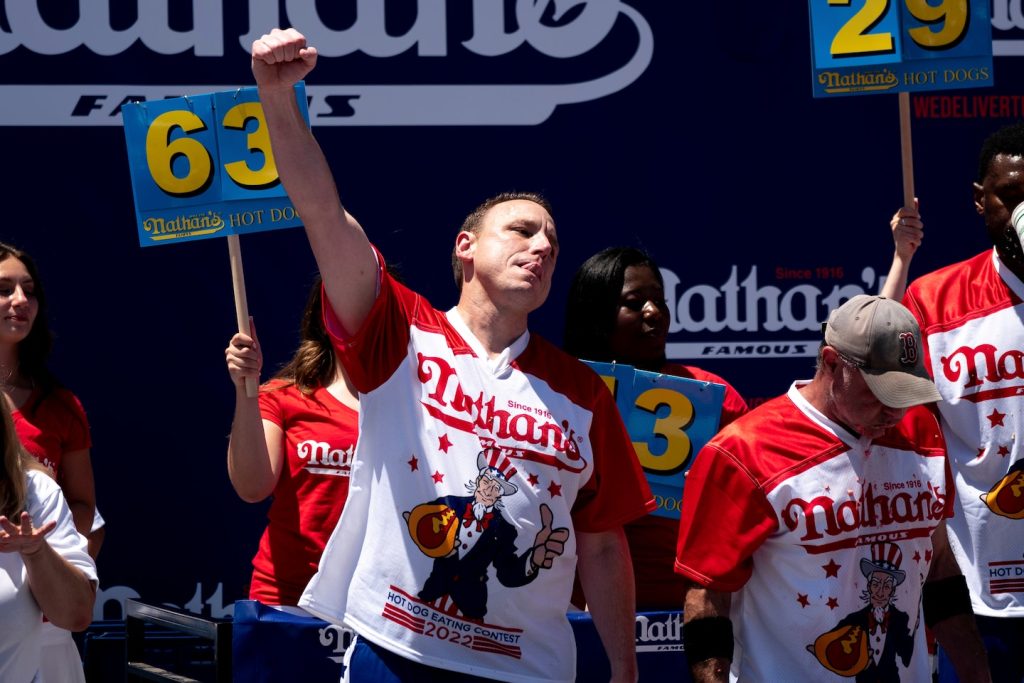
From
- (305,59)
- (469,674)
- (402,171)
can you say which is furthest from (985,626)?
(402,171)

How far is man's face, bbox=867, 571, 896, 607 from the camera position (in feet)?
7.91

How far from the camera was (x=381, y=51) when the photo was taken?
15.2 ft

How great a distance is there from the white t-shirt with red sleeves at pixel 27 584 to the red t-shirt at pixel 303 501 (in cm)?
67

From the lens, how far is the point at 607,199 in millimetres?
4746

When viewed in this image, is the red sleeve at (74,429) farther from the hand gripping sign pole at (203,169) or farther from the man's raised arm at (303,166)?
the man's raised arm at (303,166)

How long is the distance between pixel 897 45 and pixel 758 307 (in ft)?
4.69

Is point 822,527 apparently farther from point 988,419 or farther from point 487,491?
point 988,419

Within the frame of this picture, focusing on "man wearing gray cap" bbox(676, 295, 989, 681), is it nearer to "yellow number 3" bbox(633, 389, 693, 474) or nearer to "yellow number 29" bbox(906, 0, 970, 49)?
"yellow number 3" bbox(633, 389, 693, 474)

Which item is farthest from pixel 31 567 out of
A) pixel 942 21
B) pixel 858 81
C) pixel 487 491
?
pixel 942 21

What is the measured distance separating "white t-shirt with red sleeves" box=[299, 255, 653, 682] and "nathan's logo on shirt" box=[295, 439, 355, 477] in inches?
33.9

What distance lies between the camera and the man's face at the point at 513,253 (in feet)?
8.63

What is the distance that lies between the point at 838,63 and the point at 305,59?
1686 millimetres

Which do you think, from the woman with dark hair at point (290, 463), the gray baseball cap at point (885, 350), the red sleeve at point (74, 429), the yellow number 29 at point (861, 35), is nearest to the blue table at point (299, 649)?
the woman with dark hair at point (290, 463)

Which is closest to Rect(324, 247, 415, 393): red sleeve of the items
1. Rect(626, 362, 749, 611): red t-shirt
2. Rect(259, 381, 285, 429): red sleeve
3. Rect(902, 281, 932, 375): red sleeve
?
Rect(259, 381, 285, 429): red sleeve
